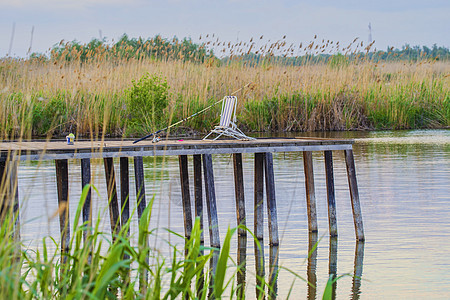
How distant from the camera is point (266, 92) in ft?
74.5

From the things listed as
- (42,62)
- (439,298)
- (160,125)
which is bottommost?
(439,298)

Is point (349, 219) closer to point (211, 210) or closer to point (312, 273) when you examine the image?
point (211, 210)

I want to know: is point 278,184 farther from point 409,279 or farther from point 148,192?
point 409,279

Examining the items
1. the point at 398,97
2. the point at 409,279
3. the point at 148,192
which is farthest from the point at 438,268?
the point at 398,97

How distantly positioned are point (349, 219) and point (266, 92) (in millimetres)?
13133

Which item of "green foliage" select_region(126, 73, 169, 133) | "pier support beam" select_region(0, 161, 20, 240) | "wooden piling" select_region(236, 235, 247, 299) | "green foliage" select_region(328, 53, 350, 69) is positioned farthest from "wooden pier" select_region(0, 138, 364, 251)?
"green foliage" select_region(328, 53, 350, 69)

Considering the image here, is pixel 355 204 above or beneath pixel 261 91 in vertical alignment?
beneath

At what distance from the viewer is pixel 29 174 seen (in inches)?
559

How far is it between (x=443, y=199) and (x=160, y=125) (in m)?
Answer: 9.30

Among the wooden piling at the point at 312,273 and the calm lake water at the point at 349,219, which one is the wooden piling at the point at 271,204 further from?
the wooden piling at the point at 312,273

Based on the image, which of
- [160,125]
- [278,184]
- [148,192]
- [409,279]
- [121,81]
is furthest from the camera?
[121,81]

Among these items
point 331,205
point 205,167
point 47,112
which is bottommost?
point 331,205

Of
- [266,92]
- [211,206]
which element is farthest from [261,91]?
[211,206]

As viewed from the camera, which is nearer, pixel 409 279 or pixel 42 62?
pixel 409 279
